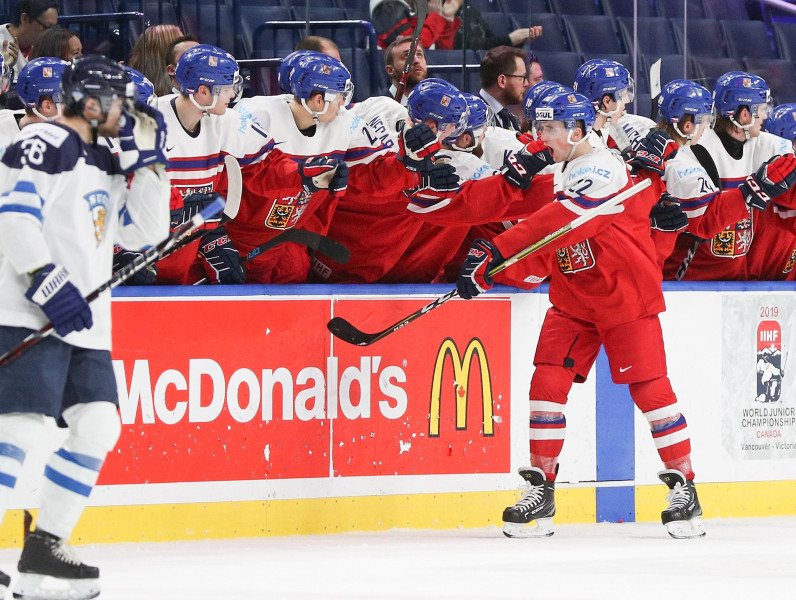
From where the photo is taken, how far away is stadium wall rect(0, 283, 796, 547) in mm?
3971

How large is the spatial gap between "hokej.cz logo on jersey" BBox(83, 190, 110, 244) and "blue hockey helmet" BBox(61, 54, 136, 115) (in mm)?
178

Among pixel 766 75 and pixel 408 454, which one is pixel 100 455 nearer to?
pixel 408 454

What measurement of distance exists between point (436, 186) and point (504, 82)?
101 centimetres

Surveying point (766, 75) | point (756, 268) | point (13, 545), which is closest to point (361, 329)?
point (13, 545)

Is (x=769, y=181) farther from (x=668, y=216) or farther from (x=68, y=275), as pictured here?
(x=68, y=275)

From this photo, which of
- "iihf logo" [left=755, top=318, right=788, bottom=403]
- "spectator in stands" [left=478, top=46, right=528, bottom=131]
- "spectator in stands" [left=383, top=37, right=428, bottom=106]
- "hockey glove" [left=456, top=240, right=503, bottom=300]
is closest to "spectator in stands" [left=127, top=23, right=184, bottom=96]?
"spectator in stands" [left=383, top=37, right=428, bottom=106]

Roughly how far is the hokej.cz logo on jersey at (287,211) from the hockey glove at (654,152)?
1.03 metres

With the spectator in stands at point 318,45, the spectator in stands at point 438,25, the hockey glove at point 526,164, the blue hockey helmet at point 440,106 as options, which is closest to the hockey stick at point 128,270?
the blue hockey helmet at point 440,106

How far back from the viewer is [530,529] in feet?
14.0

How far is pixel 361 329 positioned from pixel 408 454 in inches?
16.0

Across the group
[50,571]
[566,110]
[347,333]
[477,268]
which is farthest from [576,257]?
[50,571]

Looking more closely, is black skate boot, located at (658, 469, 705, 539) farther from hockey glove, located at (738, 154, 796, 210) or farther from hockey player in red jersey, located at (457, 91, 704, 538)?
hockey glove, located at (738, 154, 796, 210)

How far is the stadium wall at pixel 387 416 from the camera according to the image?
3.97 metres

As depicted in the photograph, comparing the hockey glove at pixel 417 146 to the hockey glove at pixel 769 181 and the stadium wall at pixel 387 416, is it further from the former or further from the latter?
the hockey glove at pixel 769 181
